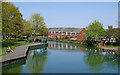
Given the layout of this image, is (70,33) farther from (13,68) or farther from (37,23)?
(13,68)

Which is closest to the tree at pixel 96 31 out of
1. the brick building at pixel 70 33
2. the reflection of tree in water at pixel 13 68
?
the brick building at pixel 70 33

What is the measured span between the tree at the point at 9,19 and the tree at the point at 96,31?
27.4m

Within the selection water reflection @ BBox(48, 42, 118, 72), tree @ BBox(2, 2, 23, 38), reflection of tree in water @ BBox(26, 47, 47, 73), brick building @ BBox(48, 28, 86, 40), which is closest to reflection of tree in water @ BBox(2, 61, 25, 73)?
reflection of tree in water @ BBox(26, 47, 47, 73)

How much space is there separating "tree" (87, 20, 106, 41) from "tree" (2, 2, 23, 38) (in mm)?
27431

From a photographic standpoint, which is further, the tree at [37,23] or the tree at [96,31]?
the tree at [37,23]

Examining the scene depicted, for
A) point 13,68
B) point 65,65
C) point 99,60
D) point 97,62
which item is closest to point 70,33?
point 99,60

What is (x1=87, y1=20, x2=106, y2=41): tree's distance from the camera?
51375 mm

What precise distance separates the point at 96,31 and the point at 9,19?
103 ft

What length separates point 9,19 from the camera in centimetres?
3578

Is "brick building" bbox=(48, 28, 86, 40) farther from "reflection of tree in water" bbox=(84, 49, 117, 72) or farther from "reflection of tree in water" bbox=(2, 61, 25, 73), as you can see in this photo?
"reflection of tree in water" bbox=(2, 61, 25, 73)

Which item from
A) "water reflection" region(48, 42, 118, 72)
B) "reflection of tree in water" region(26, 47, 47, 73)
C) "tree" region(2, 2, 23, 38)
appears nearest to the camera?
"reflection of tree in water" region(26, 47, 47, 73)

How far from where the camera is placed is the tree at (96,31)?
51375 millimetres

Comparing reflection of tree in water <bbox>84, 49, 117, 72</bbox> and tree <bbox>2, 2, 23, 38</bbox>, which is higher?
tree <bbox>2, 2, 23, 38</bbox>

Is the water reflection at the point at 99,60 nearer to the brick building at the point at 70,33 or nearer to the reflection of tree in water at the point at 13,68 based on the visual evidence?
the reflection of tree in water at the point at 13,68
